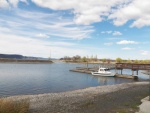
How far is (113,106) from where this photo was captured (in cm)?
2336

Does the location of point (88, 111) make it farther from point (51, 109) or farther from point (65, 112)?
point (51, 109)

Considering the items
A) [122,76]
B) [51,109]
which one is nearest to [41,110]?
[51,109]

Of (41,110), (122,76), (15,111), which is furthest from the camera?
(122,76)

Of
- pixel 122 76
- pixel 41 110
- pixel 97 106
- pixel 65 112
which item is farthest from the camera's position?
pixel 122 76

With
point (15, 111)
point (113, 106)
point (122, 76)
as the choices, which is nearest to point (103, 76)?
point (122, 76)

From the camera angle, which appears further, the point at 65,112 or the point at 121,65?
the point at 121,65

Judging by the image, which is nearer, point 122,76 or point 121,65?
point 122,76

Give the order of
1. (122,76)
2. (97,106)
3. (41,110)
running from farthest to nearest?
(122,76) → (97,106) → (41,110)

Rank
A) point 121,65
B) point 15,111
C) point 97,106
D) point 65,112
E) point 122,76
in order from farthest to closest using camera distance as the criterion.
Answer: point 121,65
point 122,76
point 97,106
point 65,112
point 15,111

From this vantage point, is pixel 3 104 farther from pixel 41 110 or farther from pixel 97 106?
pixel 97 106

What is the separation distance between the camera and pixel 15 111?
59.3ft

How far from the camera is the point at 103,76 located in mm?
80500

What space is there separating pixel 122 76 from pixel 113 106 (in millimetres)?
54829

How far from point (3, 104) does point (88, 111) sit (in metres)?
8.08
